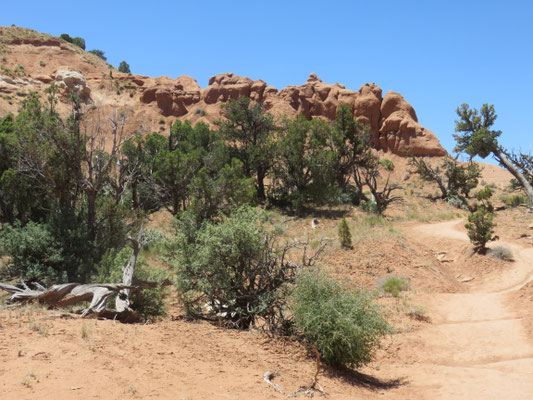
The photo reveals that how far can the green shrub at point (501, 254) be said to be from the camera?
715 inches

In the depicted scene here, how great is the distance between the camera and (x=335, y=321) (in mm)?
7355

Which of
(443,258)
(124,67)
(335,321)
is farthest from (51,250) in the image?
(124,67)

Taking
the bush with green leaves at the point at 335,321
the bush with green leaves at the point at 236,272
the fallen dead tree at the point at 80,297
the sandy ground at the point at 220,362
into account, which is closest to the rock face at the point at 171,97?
the bush with green leaves at the point at 236,272

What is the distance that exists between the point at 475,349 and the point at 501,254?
10051 millimetres

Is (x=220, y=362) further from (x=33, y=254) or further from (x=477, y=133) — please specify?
(x=477, y=133)

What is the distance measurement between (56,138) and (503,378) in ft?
46.9

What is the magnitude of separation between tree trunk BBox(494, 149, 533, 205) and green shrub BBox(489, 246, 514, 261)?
27.4ft

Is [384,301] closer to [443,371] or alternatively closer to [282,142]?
[443,371]

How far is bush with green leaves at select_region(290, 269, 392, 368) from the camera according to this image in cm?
725

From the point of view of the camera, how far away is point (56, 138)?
1382 cm

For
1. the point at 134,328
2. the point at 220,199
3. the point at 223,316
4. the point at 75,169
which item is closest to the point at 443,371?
the point at 223,316

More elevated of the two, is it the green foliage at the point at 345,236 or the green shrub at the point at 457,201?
the green shrub at the point at 457,201

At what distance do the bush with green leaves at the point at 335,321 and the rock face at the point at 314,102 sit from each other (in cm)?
4492

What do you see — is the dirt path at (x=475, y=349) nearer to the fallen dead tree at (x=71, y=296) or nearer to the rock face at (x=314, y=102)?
the fallen dead tree at (x=71, y=296)
